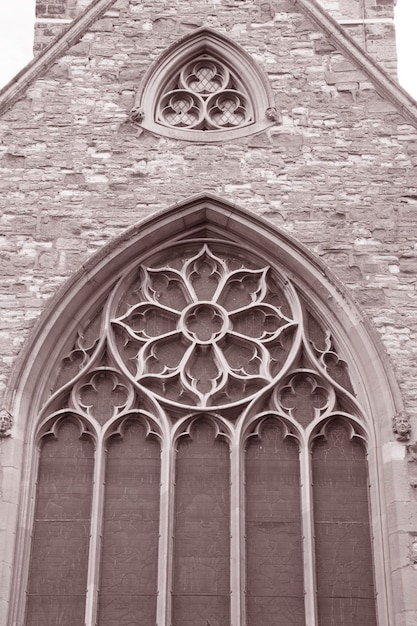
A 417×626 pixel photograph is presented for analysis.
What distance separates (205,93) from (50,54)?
189cm

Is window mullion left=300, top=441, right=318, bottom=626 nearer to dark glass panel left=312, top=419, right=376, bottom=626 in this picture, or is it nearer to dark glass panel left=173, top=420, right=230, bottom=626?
dark glass panel left=312, top=419, right=376, bottom=626

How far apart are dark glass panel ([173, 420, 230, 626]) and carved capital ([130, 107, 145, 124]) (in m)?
3.68

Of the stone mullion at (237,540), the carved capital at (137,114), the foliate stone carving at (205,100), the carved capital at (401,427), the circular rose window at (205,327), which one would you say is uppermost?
the foliate stone carving at (205,100)

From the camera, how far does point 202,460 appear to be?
11.6 metres

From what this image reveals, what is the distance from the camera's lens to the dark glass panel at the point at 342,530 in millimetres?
10875

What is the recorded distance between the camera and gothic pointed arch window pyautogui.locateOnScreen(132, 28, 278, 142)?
13305 mm

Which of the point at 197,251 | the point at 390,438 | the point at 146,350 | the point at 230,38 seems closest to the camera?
the point at 390,438

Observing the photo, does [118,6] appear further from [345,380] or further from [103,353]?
[345,380]

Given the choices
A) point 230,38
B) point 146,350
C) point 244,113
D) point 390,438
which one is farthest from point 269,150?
point 390,438

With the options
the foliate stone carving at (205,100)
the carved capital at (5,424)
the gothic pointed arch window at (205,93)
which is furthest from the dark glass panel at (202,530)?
the foliate stone carving at (205,100)

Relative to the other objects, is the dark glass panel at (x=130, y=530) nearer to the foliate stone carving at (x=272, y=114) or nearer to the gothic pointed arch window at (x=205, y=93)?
the gothic pointed arch window at (x=205, y=93)

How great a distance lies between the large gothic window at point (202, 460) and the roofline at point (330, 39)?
2.47m

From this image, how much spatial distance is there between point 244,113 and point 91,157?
1.93 metres

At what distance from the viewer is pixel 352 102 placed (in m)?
13.4
